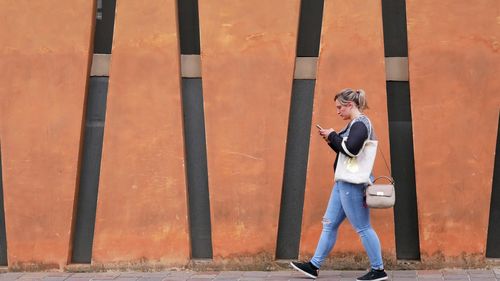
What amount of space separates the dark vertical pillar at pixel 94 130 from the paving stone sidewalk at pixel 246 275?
470 mm

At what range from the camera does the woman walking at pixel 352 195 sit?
320 inches

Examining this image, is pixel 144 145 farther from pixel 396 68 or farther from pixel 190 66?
pixel 396 68

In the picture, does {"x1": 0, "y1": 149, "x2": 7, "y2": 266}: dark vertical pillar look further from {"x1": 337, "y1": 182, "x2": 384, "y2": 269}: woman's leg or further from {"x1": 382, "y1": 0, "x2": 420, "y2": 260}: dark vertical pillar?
{"x1": 382, "y1": 0, "x2": 420, "y2": 260}: dark vertical pillar

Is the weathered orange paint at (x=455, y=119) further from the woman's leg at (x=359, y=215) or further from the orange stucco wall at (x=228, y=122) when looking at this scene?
the woman's leg at (x=359, y=215)

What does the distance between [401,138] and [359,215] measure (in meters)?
1.30

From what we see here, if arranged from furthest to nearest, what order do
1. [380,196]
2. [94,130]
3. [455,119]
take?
[94,130], [455,119], [380,196]

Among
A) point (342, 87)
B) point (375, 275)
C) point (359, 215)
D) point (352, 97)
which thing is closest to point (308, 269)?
point (375, 275)

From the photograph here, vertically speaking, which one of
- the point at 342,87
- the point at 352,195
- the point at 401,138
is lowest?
the point at 352,195

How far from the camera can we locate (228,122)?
9234 mm

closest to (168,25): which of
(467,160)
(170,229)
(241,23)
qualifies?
(241,23)

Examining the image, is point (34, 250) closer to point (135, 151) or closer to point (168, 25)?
point (135, 151)

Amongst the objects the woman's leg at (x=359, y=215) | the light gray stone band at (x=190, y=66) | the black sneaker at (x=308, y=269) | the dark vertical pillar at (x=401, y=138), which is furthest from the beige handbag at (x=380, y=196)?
the light gray stone band at (x=190, y=66)

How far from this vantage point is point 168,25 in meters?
9.30

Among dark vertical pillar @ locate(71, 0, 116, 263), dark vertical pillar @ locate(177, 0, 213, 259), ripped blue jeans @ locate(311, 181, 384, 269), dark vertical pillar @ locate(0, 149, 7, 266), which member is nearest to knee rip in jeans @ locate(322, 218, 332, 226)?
ripped blue jeans @ locate(311, 181, 384, 269)
